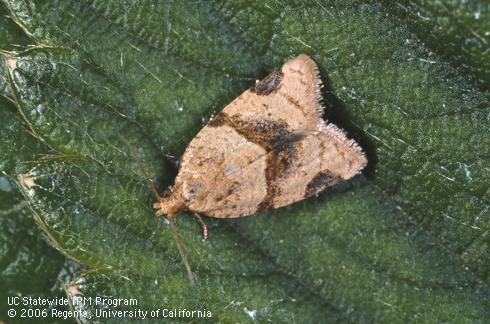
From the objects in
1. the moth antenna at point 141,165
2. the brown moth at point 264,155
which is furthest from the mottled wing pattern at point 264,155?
the moth antenna at point 141,165

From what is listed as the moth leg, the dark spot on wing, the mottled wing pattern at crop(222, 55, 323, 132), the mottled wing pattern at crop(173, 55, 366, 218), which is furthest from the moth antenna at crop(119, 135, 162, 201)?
the dark spot on wing

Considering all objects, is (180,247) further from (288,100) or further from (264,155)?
(288,100)

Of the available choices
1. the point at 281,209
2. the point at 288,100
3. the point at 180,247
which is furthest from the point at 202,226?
the point at 288,100

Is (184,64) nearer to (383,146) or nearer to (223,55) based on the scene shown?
(223,55)

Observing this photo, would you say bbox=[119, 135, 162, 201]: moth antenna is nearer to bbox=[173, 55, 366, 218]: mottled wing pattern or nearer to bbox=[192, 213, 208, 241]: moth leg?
bbox=[173, 55, 366, 218]: mottled wing pattern

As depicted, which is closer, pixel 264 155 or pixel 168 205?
pixel 168 205

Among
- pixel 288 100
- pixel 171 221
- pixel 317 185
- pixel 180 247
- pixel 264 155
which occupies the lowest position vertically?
pixel 180 247
